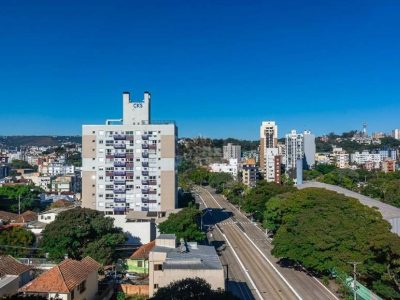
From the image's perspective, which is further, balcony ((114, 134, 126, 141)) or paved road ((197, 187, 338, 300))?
balcony ((114, 134, 126, 141))

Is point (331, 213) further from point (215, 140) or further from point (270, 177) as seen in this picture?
point (215, 140)

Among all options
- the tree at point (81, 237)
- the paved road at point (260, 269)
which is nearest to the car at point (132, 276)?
the tree at point (81, 237)

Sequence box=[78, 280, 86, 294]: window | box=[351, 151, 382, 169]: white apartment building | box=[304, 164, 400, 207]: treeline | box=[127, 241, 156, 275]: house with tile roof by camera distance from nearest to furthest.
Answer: box=[78, 280, 86, 294]: window, box=[127, 241, 156, 275]: house with tile roof, box=[304, 164, 400, 207]: treeline, box=[351, 151, 382, 169]: white apartment building

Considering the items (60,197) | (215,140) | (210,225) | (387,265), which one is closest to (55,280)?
(387,265)

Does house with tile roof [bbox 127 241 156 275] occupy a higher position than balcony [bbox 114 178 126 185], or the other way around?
balcony [bbox 114 178 126 185]

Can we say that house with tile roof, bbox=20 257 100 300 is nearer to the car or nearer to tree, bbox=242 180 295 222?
the car

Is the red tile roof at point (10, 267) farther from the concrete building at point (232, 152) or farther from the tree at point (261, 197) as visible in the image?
the concrete building at point (232, 152)

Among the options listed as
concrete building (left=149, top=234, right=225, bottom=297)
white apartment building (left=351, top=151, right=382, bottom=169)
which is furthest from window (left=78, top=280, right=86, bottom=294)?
white apartment building (left=351, top=151, right=382, bottom=169)
